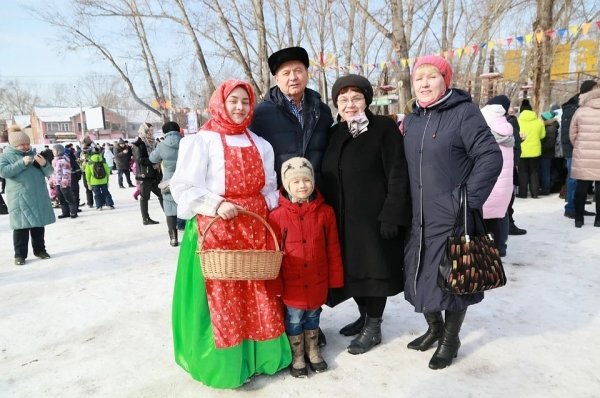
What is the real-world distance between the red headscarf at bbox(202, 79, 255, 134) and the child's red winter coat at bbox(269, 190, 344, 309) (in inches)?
18.4

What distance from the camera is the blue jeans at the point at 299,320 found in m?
2.38

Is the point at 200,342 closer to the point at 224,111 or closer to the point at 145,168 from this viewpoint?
the point at 224,111

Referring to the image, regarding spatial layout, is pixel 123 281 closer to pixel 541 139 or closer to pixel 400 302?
pixel 400 302

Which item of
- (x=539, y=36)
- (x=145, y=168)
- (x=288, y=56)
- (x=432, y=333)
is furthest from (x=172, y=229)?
(x=539, y=36)

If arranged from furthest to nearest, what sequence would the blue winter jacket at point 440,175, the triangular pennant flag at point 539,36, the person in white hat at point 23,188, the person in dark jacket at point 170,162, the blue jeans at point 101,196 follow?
the blue jeans at point 101,196
the triangular pennant flag at point 539,36
the person in dark jacket at point 170,162
the person in white hat at point 23,188
the blue winter jacket at point 440,175

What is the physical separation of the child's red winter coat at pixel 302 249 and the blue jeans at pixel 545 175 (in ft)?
23.3

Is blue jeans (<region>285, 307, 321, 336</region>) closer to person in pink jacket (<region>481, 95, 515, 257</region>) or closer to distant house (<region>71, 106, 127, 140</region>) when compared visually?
person in pink jacket (<region>481, 95, 515, 257</region>)

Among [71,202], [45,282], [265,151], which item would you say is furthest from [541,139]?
[71,202]

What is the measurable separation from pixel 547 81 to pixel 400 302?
8840 millimetres

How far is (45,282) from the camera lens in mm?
4406

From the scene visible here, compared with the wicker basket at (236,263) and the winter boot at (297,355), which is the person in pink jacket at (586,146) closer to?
the winter boot at (297,355)

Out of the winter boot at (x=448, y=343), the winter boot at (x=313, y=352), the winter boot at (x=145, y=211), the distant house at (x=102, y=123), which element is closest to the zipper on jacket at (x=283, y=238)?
the winter boot at (x=313, y=352)

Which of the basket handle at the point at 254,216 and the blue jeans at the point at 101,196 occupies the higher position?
the basket handle at the point at 254,216

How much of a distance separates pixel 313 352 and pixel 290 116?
1.45 m
